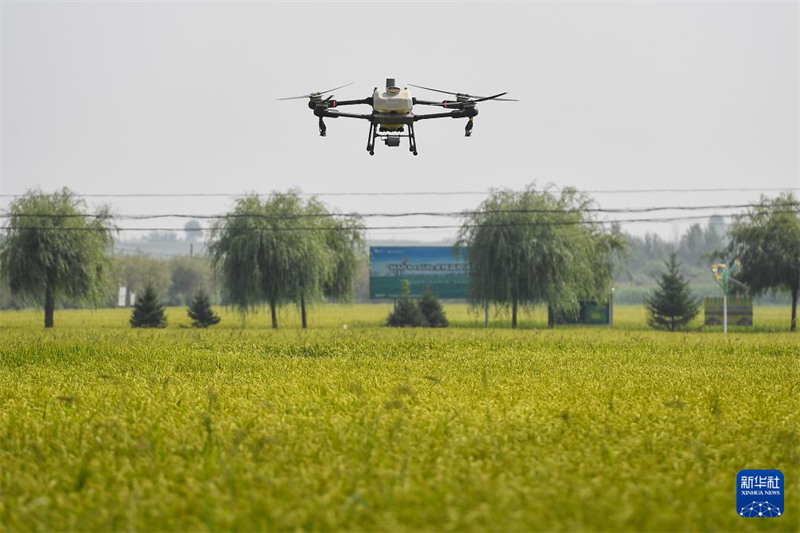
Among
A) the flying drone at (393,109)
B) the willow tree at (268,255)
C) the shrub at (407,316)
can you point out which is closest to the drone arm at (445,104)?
the flying drone at (393,109)

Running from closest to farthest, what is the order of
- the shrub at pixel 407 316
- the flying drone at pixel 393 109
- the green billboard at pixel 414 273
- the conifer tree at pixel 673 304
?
the flying drone at pixel 393 109, the conifer tree at pixel 673 304, the shrub at pixel 407 316, the green billboard at pixel 414 273

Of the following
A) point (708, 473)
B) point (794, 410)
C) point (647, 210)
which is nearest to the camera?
point (708, 473)

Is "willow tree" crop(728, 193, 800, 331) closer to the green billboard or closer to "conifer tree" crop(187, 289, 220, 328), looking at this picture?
the green billboard

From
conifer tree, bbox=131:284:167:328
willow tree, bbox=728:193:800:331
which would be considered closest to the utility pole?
willow tree, bbox=728:193:800:331

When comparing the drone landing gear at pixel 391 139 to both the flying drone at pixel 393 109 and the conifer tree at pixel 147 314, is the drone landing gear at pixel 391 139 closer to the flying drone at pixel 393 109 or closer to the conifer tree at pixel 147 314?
the flying drone at pixel 393 109

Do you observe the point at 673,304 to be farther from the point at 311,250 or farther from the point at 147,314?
the point at 147,314

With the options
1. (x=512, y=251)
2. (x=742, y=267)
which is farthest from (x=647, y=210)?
(x=742, y=267)

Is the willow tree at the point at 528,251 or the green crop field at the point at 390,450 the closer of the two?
the green crop field at the point at 390,450

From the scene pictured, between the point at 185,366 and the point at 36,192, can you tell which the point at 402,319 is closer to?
the point at 36,192
